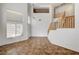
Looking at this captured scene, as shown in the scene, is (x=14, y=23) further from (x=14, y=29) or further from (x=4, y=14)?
(x=4, y=14)

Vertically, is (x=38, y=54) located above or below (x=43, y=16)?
below

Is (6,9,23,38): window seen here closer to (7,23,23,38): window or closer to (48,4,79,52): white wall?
(7,23,23,38): window

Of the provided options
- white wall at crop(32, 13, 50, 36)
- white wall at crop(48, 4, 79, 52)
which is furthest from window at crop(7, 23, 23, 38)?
white wall at crop(48, 4, 79, 52)

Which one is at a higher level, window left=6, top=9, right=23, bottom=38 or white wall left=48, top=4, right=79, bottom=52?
window left=6, top=9, right=23, bottom=38

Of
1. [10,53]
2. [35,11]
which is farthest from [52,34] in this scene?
[10,53]

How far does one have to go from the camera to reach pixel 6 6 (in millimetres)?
2158

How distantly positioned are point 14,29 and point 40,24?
44 centimetres

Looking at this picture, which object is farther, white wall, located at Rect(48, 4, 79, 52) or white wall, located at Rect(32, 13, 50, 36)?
white wall, located at Rect(32, 13, 50, 36)

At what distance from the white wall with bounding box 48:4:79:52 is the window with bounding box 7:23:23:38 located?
0.50 metres

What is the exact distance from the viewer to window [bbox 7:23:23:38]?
2.17 metres

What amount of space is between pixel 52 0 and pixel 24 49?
923 millimetres

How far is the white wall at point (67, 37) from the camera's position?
2.10 meters

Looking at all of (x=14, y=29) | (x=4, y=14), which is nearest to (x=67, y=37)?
(x=14, y=29)
